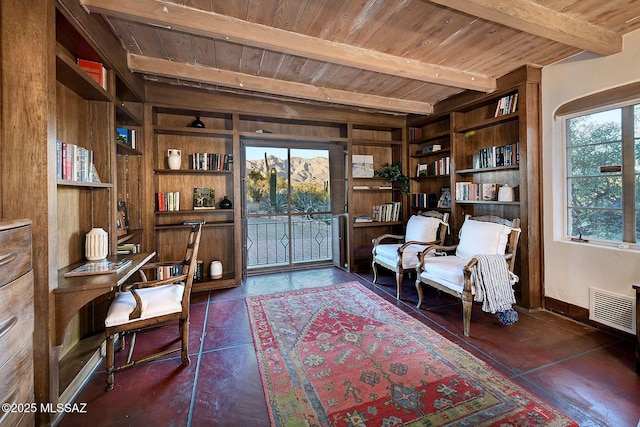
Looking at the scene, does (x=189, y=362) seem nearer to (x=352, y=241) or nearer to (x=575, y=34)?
(x=352, y=241)

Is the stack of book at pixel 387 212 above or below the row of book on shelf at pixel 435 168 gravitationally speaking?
below

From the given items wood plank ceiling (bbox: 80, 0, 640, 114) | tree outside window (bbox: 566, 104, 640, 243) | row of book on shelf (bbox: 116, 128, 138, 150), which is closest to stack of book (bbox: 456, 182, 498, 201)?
tree outside window (bbox: 566, 104, 640, 243)

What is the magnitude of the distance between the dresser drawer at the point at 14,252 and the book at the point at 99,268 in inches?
19.2

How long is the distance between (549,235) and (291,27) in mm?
3195

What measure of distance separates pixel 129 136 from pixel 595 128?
15.5 feet

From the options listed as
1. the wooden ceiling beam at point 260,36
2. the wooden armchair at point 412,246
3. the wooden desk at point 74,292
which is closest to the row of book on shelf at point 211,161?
the wooden ceiling beam at point 260,36

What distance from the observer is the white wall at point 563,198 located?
2.29 m

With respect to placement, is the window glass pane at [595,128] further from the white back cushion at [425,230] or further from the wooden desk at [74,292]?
the wooden desk at [74,292]

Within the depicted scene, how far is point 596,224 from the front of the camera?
104 inches

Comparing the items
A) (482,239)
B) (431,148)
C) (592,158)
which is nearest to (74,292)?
(482,239)

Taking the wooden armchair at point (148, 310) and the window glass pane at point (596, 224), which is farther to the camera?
the window glass pane at point (596, 224)

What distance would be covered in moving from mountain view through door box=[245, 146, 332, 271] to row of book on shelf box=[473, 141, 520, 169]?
7.26 feet

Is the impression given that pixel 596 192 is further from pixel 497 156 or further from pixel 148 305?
pixel 148 305

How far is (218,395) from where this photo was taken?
1.69 metres
